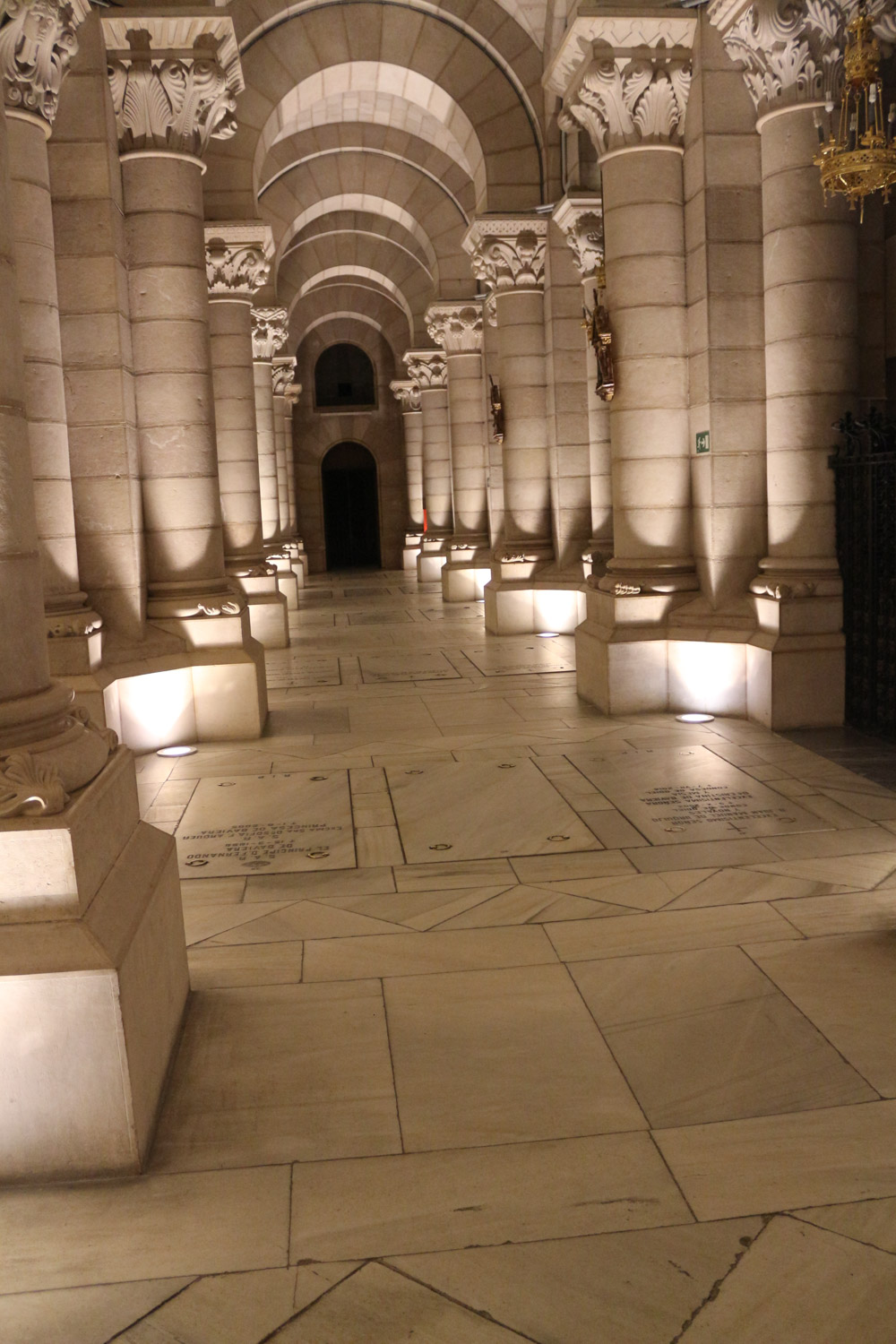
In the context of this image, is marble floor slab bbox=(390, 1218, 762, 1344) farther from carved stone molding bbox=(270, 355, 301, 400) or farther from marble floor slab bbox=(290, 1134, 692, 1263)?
carved stone molding bbox=(270, 355, 301, 400)

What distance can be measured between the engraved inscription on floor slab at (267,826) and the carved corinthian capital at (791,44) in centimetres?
626

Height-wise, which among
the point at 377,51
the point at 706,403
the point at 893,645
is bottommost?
the point at 893,645

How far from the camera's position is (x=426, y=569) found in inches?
1113

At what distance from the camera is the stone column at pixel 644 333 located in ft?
33.2

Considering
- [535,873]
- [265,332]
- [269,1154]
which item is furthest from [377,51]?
[269,1154]

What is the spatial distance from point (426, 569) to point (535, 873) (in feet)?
73.6

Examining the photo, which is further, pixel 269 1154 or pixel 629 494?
pixel 629 494

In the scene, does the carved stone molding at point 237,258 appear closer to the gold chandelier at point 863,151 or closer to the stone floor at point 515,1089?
the gold chandelier at point 863,151

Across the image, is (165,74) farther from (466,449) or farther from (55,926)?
(466,449)

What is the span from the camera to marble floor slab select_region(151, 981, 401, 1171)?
3.58 meters

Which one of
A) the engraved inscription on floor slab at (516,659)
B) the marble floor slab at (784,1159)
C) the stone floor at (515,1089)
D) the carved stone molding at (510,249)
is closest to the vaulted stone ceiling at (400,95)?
the carved stone molding at (510,249)

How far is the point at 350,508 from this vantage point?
39125 millimetres

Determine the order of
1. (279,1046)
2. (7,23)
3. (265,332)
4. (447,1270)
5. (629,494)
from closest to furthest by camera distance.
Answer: (447,1270) → (279,1046) → (7,23) → (629,494) → (265,332)

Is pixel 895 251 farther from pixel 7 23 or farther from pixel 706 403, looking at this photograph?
pixel 7 23
